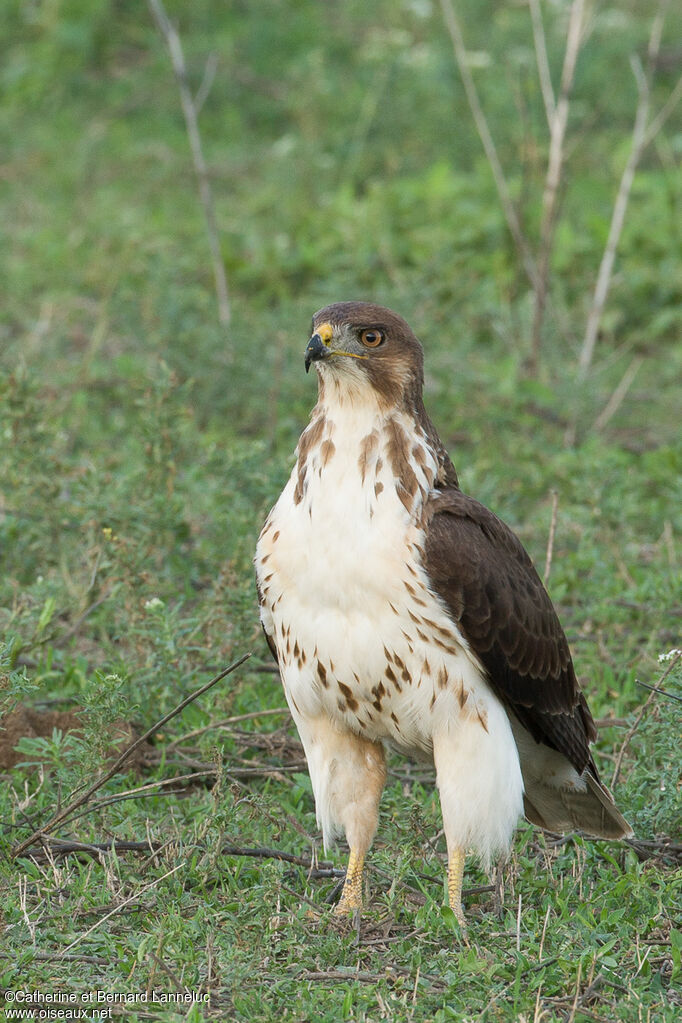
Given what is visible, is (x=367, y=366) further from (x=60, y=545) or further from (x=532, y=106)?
(x=532, y=106)

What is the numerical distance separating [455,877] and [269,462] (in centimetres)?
248

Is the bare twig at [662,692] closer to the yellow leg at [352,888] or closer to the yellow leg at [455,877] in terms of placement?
the yellow leg at [455,877]

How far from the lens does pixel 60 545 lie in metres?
5.82

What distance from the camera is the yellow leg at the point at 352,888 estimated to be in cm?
400

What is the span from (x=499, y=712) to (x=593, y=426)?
3804 mm

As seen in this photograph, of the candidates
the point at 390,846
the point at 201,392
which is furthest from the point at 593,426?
the point at 390,846

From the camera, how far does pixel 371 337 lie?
412cm

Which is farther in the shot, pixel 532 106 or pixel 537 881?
pixel 532 106

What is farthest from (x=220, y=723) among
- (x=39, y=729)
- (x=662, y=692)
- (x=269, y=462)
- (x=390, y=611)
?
(x=269, y=462)

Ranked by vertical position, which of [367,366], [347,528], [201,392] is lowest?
[201,392]

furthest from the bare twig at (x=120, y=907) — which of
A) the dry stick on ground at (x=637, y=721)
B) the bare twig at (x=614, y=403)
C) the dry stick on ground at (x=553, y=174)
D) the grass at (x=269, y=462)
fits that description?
the dry stick on ground at (x=553, y=174)

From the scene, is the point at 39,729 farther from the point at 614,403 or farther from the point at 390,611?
the point at 614,403

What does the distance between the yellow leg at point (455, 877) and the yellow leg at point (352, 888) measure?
0.25 m

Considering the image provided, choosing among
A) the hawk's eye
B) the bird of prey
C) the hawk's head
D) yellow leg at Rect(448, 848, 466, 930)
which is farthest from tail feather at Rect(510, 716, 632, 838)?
the hawk's eye
